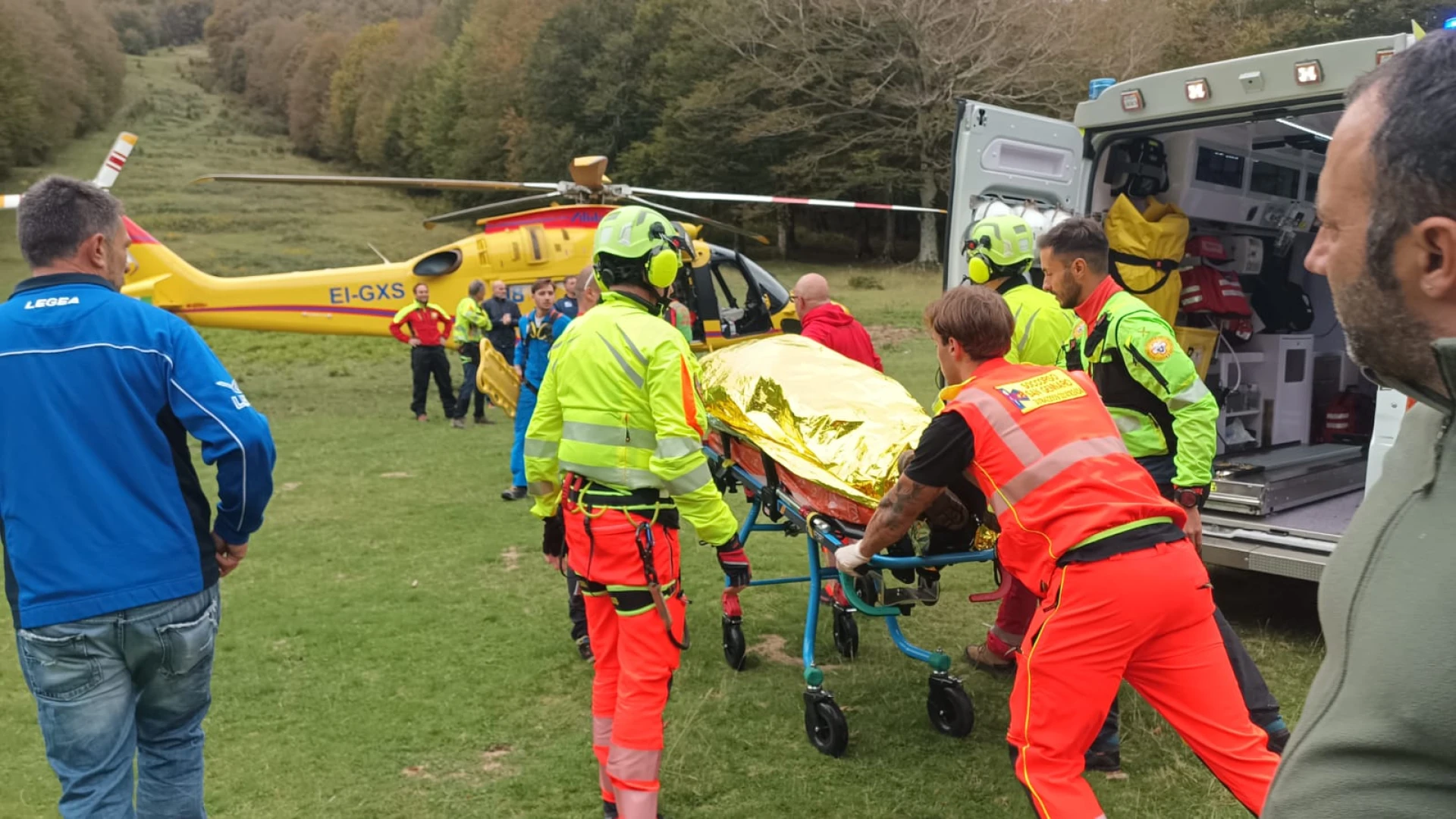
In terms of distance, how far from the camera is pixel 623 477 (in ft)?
11.2

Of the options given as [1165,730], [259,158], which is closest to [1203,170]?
[1165,730]

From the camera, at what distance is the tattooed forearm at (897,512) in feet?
9.97

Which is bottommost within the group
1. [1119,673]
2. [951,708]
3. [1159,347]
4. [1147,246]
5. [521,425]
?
[951,708]

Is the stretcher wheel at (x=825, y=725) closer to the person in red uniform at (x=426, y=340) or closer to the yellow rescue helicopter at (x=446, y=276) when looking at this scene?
the yellow rescue helicopter at (x=446, y=276)

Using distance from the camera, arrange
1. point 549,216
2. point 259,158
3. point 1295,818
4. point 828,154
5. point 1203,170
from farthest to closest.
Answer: point 259,158, point 828,154, point 549,216, point 1203,170, point 1295,818

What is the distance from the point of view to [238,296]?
14.9m

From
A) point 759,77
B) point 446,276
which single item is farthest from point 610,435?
point 759,77

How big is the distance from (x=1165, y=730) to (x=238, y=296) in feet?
48.2

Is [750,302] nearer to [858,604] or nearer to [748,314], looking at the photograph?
[748,314]

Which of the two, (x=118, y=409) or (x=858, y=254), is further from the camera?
(x=858, y=254)

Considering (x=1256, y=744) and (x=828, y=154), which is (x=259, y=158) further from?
(x=1256, y=744)

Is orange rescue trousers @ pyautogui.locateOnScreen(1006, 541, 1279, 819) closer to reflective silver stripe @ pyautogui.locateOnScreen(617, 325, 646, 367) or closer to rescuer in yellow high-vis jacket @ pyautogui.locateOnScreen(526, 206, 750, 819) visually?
rescuer in yellow high-vis jacket @ pyautogui.locateOnScreen(526, 206, 750, 819)

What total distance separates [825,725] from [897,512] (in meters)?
1.45

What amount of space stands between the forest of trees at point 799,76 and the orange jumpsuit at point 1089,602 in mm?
33495
